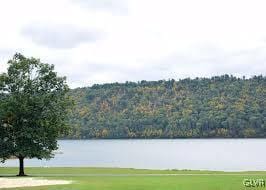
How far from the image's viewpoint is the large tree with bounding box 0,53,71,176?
5703cm

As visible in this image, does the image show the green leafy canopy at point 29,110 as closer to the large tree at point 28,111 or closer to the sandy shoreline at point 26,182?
the large tree at point 28,111

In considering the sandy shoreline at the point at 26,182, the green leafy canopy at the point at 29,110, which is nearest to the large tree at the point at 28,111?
the green leafy canopy at the point at 29,110

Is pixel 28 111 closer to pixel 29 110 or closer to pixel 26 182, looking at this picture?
pixel 29 110

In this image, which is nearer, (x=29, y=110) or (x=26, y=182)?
(x=26, y=182)

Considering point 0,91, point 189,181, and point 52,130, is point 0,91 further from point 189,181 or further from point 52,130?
point 189,181

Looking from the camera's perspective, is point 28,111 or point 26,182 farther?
point 28,111

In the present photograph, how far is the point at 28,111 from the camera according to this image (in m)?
57.3

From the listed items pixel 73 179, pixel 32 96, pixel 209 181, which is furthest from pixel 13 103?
pixel 209 181

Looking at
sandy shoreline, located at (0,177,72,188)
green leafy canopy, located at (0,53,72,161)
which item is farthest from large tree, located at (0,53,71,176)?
sandy shoreline, located at (0,177,72,188)

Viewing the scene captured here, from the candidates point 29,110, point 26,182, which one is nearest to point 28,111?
point 29,110

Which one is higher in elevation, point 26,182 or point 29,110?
point 29,110

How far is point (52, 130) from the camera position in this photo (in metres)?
58.3

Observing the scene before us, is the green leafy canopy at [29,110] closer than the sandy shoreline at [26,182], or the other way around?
the sandy shoreline at [26,182]

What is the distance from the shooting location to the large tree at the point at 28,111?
187 feet
